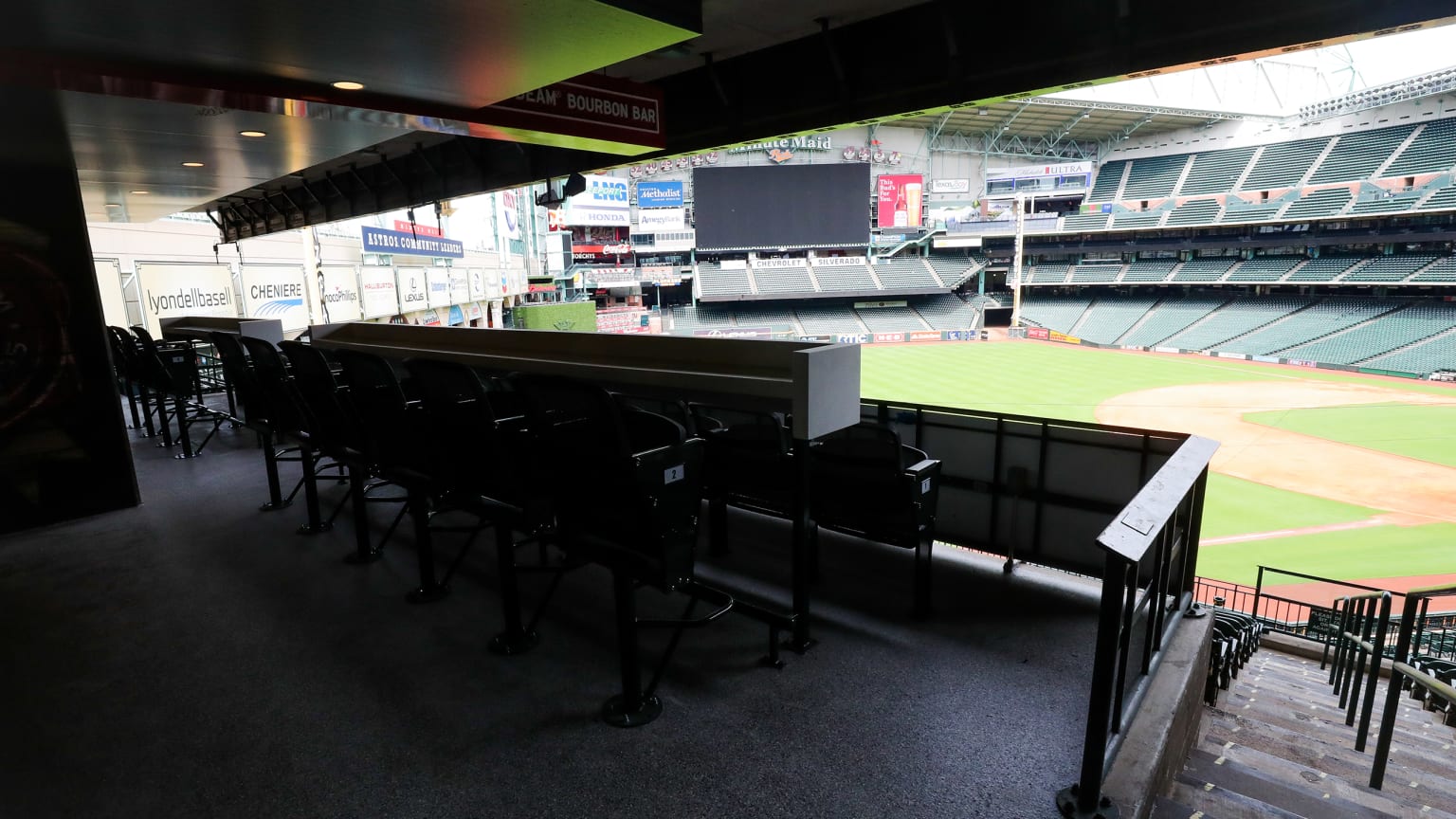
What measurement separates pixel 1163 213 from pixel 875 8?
4692 centimetres

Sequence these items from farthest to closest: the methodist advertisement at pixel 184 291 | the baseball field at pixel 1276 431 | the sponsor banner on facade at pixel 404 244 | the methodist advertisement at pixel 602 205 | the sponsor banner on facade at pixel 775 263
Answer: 1. the sponsor banner on facade at pixel 775 263
2. the methodist advertisement at pixel 602 205
3. the sponsor banner on facade at pixel 404 244
4. the baseball field at pixel 1276 431
5. the methodist advertisement at pixel 184 291

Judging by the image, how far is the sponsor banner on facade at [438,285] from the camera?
18.2 metres

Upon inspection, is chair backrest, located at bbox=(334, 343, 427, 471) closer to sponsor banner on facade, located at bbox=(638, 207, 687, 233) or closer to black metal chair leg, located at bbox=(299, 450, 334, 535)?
black metal chair leg, located at bbox=(299, 450, 334, 535)

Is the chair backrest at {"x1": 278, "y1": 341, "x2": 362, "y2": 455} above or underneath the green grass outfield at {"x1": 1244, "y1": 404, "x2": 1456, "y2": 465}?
above

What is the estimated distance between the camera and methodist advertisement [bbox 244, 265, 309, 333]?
13055 millimetres

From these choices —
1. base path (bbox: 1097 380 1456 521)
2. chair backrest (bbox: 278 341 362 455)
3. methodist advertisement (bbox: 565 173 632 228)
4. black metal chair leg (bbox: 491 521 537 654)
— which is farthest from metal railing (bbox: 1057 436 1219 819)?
methodist advertisement (bbox: 565 173 632 228)

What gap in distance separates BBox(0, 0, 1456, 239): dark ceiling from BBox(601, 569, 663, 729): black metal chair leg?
2.03 m

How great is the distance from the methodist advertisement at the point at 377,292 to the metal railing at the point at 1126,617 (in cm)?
1621

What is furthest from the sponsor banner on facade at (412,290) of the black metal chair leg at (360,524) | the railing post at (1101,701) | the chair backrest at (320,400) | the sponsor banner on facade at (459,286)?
the railing post at (1101,701)

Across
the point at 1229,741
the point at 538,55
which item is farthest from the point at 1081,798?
the point at 538,55

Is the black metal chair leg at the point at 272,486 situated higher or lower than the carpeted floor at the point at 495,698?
higher

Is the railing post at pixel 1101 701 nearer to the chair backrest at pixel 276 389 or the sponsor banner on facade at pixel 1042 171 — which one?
the chair backrest at pixel 276 389

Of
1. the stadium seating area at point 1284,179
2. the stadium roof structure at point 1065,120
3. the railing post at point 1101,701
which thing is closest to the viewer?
the railing post at point 1101,701

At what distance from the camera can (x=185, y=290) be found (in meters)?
11.8
